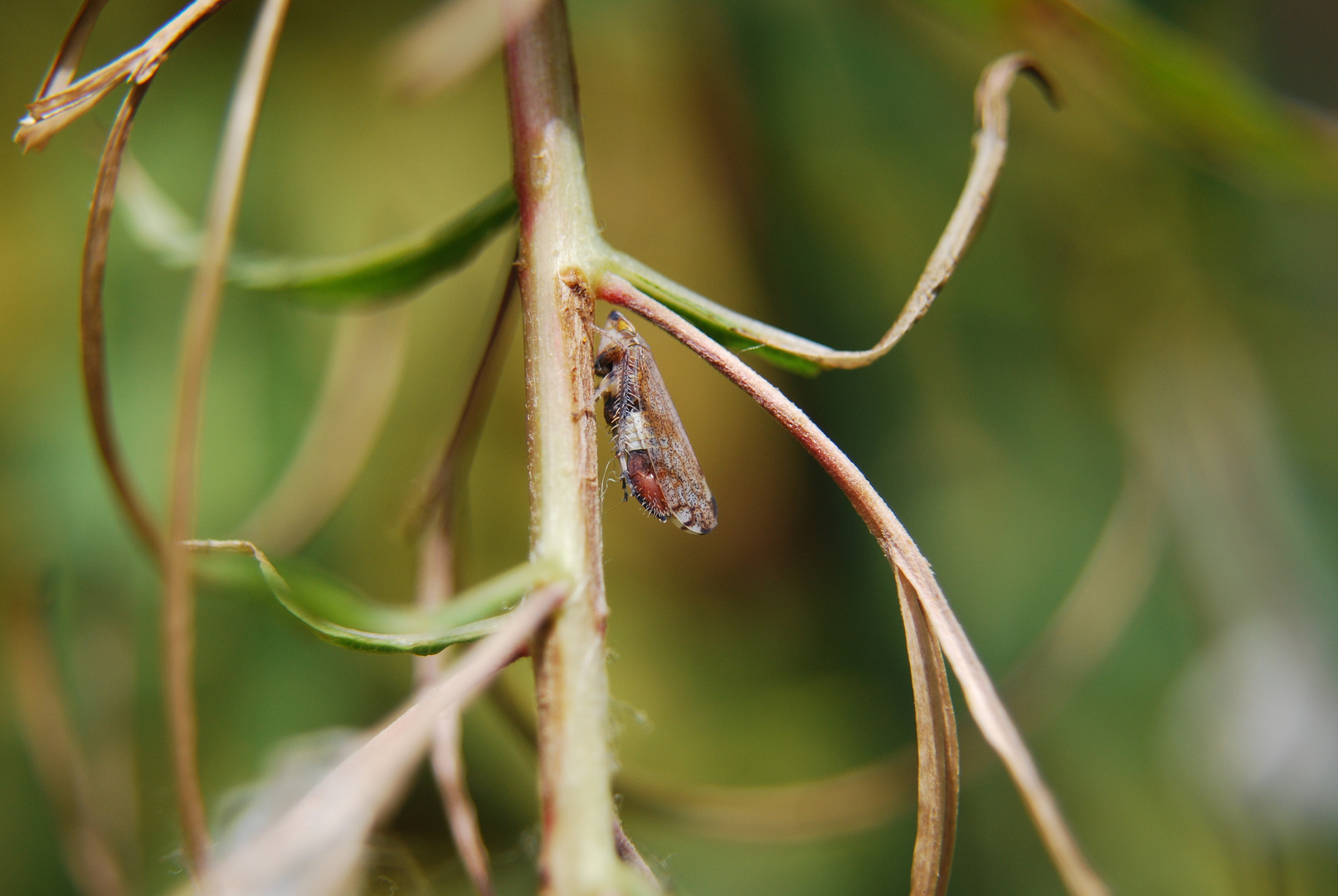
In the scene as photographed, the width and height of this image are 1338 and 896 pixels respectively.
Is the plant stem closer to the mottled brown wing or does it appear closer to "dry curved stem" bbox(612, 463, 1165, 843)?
the mottled brown wing

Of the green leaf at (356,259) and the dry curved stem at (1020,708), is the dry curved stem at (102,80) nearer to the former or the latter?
the green leaf at (356,259)

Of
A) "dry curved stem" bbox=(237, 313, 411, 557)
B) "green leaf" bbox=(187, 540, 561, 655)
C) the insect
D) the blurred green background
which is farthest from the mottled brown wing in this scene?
the blurred green background

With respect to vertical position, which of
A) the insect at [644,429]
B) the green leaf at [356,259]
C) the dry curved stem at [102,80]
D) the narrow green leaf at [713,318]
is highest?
the dry curved stem at [102,80]

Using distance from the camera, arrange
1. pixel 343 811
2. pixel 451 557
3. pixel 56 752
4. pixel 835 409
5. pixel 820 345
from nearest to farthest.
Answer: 1. pixel 343 811
2. pixel 820 345
3. pixel 451 557
4. pixel 56 752
5. pixel 835 409

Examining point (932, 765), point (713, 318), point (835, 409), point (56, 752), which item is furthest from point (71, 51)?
point (835, 409)

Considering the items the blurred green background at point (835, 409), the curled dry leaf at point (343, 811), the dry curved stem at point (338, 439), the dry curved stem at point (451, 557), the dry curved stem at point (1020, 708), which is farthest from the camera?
the blurred green background at point (835, 409)

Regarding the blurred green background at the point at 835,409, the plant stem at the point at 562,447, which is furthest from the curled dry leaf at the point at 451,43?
the blurred green background at the point at 835,409

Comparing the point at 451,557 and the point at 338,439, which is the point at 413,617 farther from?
the point at 338,439

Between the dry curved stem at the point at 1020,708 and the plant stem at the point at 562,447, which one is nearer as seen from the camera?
the plant stem at the point at 562,447
